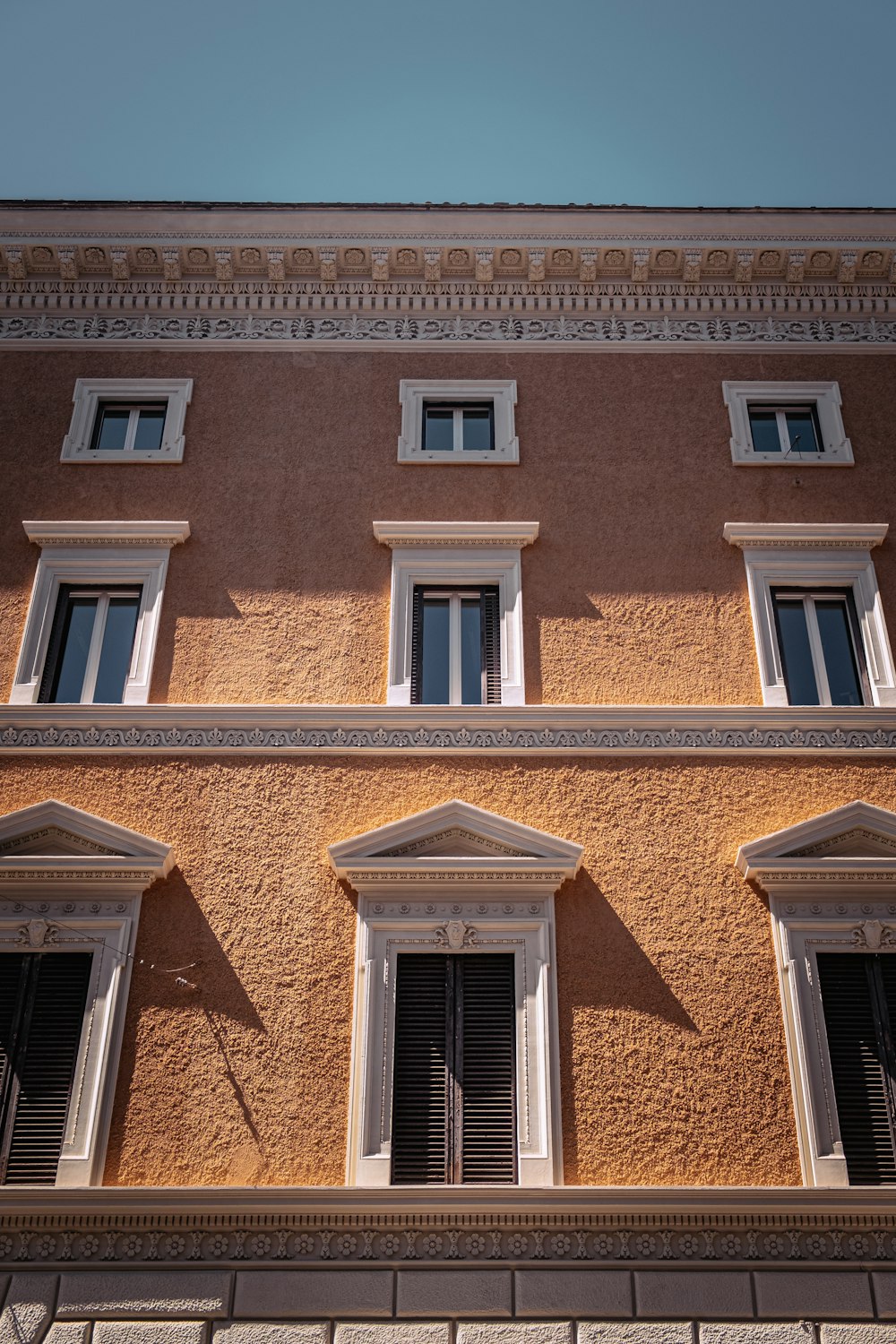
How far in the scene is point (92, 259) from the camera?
593 inches

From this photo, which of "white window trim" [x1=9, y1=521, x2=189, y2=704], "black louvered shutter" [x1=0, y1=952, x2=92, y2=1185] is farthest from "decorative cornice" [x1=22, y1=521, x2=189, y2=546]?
"black louvered shutter" [x1=0, y1=952, x2=92, y2=1185]

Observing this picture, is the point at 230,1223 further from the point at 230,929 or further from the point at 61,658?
the point at 61,658

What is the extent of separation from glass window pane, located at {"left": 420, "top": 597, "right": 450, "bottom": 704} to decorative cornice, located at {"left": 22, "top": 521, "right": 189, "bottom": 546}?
243 cm

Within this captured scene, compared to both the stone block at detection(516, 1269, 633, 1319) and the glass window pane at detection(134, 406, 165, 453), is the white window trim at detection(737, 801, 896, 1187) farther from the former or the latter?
the glass window pane at detection(134, 406, 165, 453)

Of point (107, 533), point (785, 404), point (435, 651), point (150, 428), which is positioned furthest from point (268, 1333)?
point (785, 404)

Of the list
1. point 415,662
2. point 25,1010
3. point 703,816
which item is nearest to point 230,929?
point 25,1010

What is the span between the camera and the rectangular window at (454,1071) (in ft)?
33.3

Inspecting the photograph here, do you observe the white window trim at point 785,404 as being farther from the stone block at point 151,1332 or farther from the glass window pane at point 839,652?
the stone block at point 151,1332

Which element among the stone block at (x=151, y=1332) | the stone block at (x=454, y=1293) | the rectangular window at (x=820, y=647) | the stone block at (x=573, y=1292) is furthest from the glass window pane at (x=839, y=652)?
the stone block at (x=151, y=1332)

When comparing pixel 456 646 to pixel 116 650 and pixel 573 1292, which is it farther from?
pixel 573 1292

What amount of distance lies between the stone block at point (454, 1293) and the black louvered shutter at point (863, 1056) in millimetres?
2631

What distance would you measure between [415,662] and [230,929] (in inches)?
117

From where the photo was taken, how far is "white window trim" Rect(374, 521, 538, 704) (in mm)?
12922

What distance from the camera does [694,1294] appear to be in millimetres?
9562
